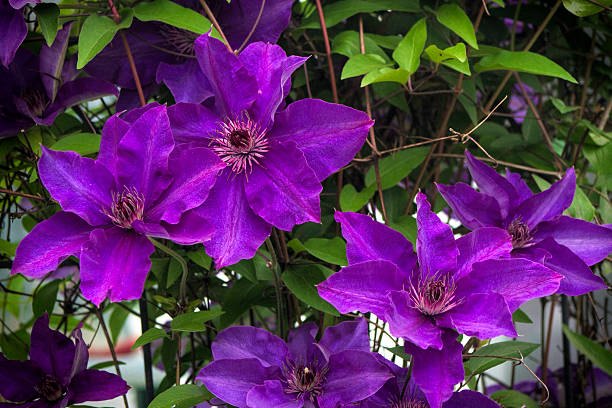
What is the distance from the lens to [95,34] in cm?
55

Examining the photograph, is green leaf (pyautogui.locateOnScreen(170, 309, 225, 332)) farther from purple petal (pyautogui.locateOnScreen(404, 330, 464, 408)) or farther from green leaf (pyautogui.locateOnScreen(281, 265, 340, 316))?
purple petal (pyautogui.locateOnScreen(404, 330, 464, 408))

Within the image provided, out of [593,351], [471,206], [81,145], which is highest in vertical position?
[81,145]

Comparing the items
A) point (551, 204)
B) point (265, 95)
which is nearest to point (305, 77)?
point (265, 95)

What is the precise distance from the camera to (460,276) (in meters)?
0.53

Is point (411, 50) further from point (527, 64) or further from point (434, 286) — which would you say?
point (434, 286)

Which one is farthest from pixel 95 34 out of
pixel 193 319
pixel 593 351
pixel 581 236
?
pixel 593 351

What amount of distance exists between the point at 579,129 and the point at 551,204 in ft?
0.67

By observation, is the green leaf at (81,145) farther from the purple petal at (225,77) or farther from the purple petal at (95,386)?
the purple petal at (95,386)

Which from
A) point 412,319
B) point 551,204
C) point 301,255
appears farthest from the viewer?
point 301,255

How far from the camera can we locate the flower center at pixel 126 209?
0.51 meters

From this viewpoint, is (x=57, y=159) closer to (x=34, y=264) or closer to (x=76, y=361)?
(x=34, y=264)

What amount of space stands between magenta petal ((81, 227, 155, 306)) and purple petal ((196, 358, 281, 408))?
13 cm

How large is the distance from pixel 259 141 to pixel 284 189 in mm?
52

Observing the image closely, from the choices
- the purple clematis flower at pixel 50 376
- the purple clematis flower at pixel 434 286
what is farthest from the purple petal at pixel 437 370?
the purple clematis flower at pixel 50 376
